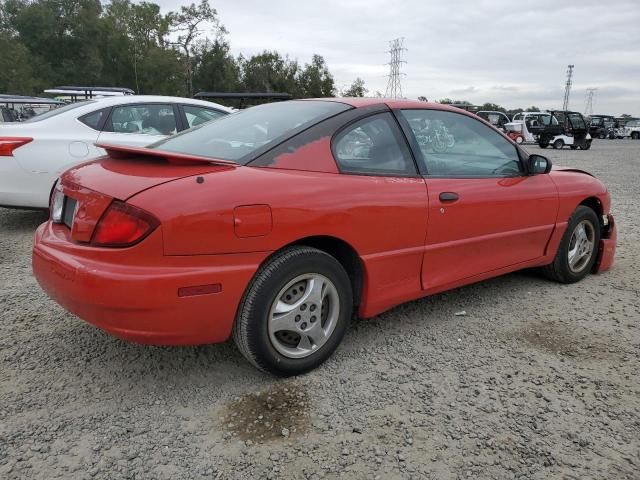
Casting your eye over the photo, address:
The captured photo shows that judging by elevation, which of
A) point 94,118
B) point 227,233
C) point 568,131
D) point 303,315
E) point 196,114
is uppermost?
point 568,131

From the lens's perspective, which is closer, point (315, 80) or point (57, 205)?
point (57, 205)

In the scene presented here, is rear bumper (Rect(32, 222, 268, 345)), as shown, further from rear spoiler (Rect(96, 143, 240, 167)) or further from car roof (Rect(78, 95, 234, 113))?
car roof (Rect(78, 95, 234, 113))

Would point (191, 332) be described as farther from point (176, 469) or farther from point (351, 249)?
point (351, 249)

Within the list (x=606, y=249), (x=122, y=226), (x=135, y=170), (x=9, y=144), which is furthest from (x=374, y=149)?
(x=9, y=144)

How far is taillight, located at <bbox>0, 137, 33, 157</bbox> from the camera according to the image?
16.3 feet

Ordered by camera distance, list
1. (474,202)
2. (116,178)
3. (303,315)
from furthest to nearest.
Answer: (474,202) < (303,315) < (116,178)

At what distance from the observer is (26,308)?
11.2 feet

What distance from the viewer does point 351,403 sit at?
7.92ft

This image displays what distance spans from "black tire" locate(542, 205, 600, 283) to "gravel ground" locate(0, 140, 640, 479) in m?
0.59

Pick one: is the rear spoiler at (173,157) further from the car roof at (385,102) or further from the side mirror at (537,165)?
the side mirror at (537,165)

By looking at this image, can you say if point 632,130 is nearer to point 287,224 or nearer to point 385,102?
point 385,102

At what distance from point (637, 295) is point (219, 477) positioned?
3.53 meters

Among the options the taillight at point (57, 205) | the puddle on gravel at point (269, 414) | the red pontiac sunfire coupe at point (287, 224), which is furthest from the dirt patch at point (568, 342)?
the taillight at point (57, 205)

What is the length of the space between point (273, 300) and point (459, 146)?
1.80 meters
